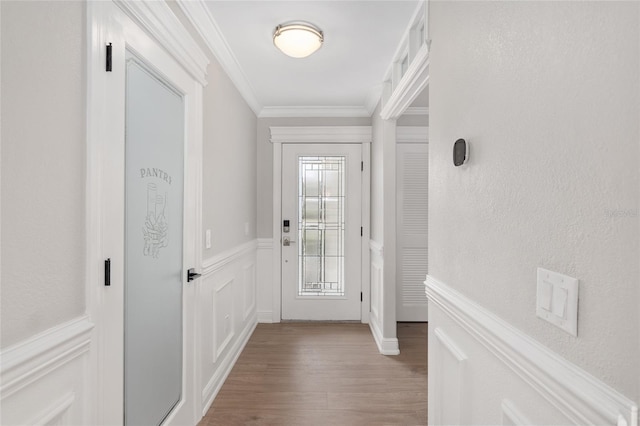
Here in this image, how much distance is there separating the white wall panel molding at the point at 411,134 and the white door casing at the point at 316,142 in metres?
0.36

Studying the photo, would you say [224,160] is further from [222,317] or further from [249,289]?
[249,289]

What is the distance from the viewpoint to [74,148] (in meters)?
1.04

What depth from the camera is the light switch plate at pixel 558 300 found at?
68 cm

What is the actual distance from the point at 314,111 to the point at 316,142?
0.36m

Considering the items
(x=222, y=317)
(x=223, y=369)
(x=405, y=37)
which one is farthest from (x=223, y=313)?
(x=405, y=37)

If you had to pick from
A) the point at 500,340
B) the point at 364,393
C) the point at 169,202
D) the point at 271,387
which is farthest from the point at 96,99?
the point at 364,393

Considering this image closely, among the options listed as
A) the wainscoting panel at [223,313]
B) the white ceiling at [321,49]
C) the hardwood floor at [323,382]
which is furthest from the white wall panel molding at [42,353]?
the white ceiling at [321,49]

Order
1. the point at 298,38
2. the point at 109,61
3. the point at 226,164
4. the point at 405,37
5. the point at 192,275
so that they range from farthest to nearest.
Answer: the point at 226,164 < the point at 405,37 < the point at 298,38 < the point at 192,275 < the point at 109,61

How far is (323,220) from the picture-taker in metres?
3.95

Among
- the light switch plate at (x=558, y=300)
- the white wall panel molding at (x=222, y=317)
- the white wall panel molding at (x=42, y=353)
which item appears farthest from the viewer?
the white wall panel molding at (x=222, y=317)

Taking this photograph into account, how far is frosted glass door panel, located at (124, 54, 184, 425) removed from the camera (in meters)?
1.37

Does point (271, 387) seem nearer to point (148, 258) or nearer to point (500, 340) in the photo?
point (148, 258)

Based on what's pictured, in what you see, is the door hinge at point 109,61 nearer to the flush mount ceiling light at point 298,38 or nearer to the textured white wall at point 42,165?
the textured white wall at point 42,165

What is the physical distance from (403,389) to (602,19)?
2515 millimetres
